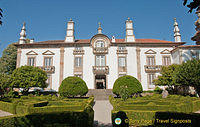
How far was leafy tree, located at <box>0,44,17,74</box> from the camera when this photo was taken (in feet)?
103

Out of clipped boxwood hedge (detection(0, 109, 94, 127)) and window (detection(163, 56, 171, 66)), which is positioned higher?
window (detection(163, 56, 171, 66))

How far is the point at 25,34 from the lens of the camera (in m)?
26.8

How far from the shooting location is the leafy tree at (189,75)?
50.5 feet

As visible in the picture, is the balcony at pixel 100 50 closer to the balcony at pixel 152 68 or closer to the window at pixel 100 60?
the window at pixel 100 60

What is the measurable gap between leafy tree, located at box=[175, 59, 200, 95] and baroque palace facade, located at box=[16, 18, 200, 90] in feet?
23.9

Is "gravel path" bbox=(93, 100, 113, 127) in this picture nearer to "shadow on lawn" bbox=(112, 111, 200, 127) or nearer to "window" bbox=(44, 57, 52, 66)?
"shadow on lawn" bbox=(112, 111, 200, 127)

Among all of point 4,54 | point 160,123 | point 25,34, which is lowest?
point 160,123

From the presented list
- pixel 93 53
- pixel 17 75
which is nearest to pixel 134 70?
pixel 93 53

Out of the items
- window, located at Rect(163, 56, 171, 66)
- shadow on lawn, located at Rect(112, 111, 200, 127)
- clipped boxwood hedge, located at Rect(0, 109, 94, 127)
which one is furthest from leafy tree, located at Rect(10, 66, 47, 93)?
window, located at Rect(163, 56, 171, 66)

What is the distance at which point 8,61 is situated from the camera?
1257 inches

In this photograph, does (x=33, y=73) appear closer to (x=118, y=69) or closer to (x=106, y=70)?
(x=106, y=70)

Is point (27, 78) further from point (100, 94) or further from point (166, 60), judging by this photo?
point (166, 60)

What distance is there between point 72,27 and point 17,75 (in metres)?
12.0

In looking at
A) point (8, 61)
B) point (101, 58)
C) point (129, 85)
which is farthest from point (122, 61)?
point (8, 61)
